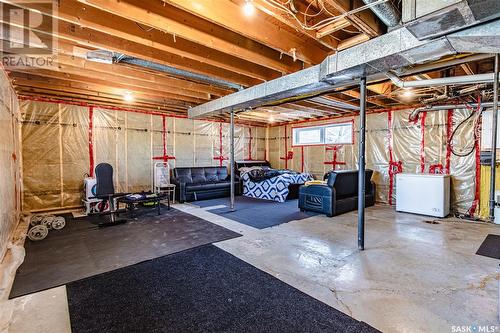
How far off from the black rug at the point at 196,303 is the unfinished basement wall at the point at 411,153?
191 inches

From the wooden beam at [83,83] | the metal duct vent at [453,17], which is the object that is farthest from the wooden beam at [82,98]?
the metal duct vent at [453,17]

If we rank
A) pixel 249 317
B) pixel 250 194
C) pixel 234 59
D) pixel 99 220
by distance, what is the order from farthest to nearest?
pixel 250 194 < pixel 99 220 < pixel 234 59 < pixel 249 317

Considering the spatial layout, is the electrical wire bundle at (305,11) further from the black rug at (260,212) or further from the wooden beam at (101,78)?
the black rug at (260,212)

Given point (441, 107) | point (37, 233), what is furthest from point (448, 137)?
point (37, 233)

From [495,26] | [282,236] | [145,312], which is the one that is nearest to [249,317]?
[145,312]

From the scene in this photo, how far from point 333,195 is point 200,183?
3.59m

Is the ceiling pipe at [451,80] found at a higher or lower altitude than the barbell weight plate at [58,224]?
higher

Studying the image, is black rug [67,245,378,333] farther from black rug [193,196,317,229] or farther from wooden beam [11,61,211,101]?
wooden beam [11,61,211,101]

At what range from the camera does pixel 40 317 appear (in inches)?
70.9

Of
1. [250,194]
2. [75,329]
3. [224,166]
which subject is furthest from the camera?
[224,166]

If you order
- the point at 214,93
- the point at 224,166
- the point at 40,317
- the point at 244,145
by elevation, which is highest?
the point at 214,93

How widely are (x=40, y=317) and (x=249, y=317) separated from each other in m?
1.54

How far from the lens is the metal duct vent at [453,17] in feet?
5.16

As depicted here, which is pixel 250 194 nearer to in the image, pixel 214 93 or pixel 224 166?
pixel 224 166
